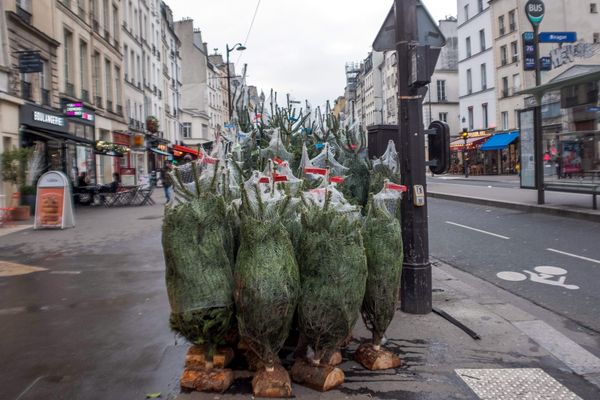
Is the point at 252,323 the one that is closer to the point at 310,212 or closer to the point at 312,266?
the point at 312,266

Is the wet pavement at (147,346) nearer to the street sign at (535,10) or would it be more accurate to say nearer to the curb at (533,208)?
the curb at (533,208)

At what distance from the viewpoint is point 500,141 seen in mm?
39500

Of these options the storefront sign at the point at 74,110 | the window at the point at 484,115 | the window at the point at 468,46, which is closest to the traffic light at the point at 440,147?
the storefront sign at the point at 74,110

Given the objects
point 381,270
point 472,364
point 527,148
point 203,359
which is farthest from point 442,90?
point 203,359

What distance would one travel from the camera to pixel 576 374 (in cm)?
364

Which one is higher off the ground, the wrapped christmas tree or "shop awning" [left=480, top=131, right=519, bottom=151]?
"shop awning" [left=480, top=131, right=519, bottom=151]

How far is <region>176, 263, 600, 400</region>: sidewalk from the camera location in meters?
3.28

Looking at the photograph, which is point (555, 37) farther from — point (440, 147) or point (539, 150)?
point (440, 147)

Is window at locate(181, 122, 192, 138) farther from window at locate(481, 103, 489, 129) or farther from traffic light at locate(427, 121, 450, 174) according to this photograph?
traffic light at locate(427, 121, 450, 174)

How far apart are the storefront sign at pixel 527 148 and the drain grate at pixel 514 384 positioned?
1264 cm

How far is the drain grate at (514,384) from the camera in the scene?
10.6ft

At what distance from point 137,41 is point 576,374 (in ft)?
134

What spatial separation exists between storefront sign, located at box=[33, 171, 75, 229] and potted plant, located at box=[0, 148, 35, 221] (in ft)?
6.58

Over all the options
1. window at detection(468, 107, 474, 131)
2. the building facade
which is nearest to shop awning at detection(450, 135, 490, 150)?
window at detection(468, 107, 474, 131)
